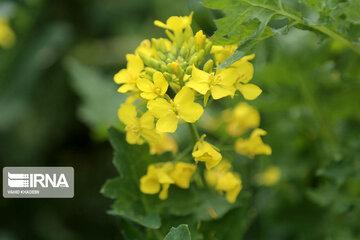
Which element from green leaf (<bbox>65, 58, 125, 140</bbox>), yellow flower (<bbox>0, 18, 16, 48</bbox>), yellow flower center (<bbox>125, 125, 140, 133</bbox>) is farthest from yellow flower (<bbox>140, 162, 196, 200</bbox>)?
yellow flower (<bbox>0, 18, 16, 48</bbox>)

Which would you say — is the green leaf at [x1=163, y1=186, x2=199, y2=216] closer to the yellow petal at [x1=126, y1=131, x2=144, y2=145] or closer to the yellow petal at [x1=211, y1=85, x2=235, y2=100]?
the yellow petal at [x1=126, y1=131, x2=144, y2=145]

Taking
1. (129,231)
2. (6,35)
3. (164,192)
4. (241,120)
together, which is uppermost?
(6,35)

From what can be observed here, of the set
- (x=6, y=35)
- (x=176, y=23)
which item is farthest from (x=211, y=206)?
(x=6, y=35)

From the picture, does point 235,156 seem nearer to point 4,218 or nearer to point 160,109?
point 160,109

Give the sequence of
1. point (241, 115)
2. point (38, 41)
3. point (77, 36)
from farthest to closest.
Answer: point (77, 36), point (38, 41), point (241, 115)

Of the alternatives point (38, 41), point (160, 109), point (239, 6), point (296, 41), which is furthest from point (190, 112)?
point (38, 41)

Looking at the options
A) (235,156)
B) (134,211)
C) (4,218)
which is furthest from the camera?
(4,218)

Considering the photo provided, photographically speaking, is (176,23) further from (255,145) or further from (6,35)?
(6,35)

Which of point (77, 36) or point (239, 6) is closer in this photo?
point (239, 6)

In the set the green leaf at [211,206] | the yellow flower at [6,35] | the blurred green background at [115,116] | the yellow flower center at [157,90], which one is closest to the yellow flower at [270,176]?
the blurred green background at [115,116]
